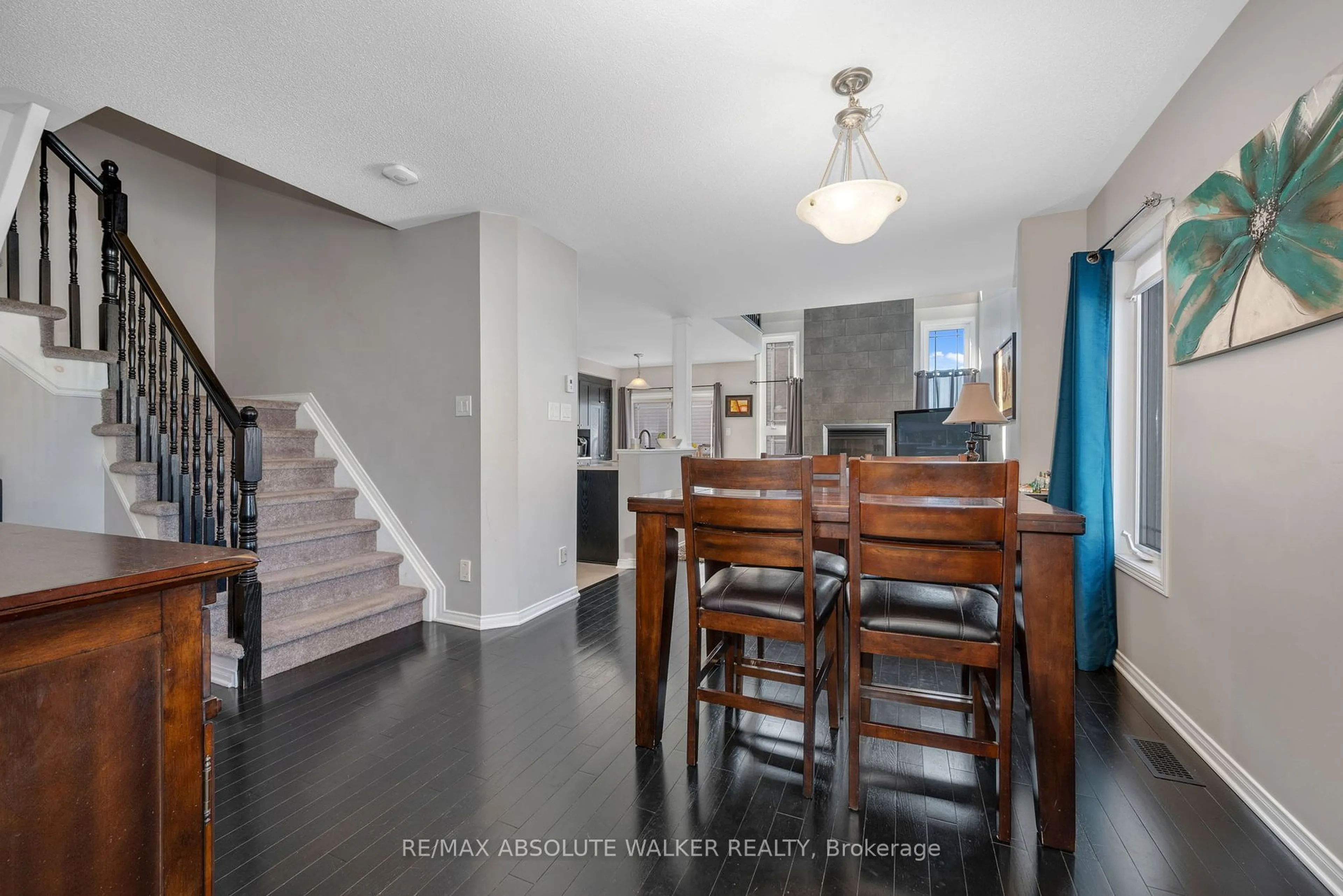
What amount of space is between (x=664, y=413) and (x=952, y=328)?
547cm

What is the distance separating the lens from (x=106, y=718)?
30.8 inches

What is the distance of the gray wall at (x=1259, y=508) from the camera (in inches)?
54.6

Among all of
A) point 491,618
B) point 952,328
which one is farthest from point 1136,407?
point 952,328

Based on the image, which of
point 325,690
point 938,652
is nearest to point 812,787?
point 938,652

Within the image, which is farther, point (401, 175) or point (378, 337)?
point (378, 337)

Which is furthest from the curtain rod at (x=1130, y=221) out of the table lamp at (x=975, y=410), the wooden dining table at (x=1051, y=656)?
the wooden dining table at (x=1051, y=656)

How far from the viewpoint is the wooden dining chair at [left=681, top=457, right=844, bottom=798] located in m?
1.63

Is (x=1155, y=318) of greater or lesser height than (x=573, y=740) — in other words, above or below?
above

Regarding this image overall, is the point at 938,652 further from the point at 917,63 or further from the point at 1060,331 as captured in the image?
the point at 1060,331

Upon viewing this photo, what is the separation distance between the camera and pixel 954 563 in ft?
4.83

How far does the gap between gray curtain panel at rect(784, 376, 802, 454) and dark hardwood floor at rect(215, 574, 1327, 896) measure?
541 cm

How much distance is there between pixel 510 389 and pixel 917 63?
2.47m

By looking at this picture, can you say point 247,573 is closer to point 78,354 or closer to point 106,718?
point 78,354

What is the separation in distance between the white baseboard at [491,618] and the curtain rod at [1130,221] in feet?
11.6
